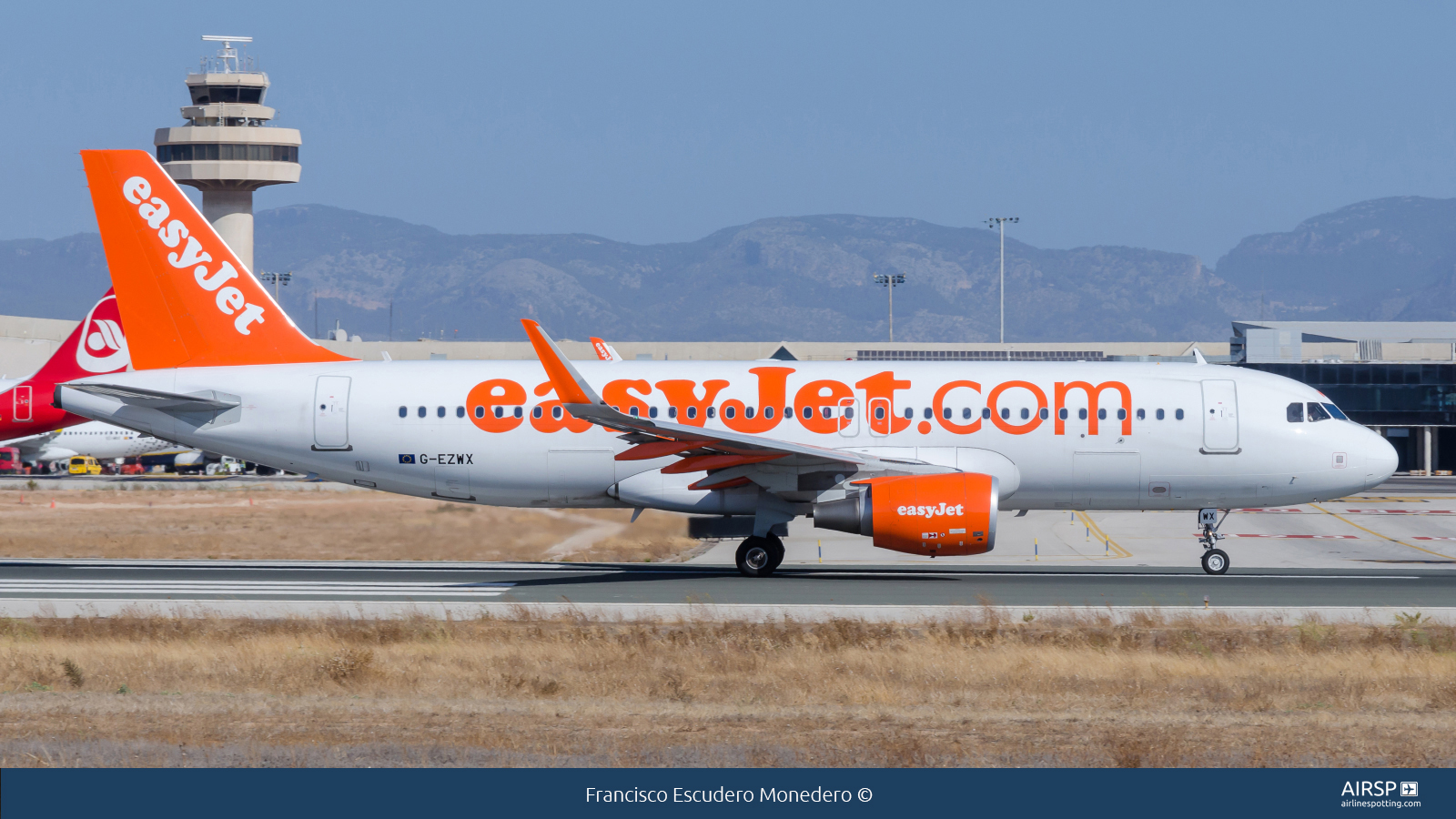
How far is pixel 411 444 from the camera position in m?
27.9

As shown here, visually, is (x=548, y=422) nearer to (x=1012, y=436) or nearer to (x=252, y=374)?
(x=252, y=374)

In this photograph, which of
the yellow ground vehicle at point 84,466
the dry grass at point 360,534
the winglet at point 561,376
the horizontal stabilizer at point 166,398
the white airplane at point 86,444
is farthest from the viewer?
the yellow ground vehicle at point 84,466

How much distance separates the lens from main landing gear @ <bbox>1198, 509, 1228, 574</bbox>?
28.1m

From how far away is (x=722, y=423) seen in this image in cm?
2772

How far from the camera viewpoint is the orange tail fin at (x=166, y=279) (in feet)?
94.5

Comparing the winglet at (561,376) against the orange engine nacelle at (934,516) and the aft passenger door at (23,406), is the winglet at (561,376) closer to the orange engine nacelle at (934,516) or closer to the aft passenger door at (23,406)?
the orange engine nacelle at (934,516)

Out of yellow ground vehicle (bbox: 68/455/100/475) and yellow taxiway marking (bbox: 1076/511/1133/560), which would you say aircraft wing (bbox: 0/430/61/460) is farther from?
yellow taxiway marking (bbox: 1076/511/1133/560)

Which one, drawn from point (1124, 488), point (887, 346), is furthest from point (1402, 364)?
point (1124, 488)

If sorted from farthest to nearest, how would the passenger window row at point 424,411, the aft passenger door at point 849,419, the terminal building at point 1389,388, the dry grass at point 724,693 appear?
the terminal building at point 1389,388 → the passenger window row at point 424,411 → the aft passenger door at point 849,419 → the dry grass at point 724,693

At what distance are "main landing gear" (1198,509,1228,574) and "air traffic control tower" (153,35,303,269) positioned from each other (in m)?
87.6

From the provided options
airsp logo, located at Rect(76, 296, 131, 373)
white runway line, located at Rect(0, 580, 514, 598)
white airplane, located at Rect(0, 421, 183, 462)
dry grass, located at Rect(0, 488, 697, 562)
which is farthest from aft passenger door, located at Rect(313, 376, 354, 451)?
A: white airplane, located at Rect(0, 421, 183, 462)

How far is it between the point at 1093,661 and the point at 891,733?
5.16m

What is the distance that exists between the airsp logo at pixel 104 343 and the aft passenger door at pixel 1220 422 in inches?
894

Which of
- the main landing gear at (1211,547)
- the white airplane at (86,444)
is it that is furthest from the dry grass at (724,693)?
the white airplane at (86,444)
